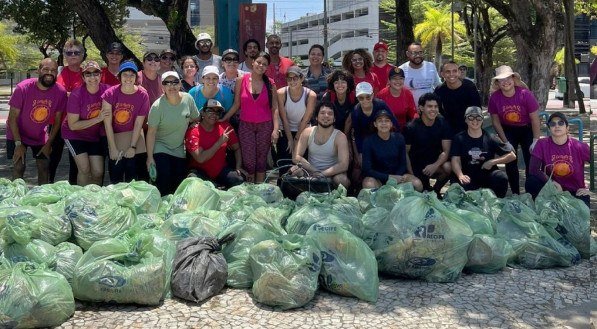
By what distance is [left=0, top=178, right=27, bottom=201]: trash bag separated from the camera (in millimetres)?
6047

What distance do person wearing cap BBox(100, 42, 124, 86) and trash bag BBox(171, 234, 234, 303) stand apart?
346cm

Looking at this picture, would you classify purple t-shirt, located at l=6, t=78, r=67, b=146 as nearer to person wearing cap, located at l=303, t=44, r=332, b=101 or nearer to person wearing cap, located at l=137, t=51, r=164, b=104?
person wearing cap, located at l=137, t=51, r=164, b=104

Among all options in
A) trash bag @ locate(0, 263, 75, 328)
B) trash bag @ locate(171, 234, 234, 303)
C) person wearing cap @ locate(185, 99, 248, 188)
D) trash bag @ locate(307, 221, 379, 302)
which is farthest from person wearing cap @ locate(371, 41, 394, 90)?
trash bag @ locate(0, 263, 75, 328)

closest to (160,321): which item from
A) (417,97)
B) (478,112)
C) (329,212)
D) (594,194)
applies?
(329,212)

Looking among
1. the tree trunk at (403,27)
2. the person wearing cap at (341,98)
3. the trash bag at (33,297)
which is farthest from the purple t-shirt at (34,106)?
the tree trunk at (403,27)

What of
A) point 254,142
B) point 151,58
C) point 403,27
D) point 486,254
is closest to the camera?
point 486,254

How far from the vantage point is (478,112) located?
287 inches

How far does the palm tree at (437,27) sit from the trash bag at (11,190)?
4560cm

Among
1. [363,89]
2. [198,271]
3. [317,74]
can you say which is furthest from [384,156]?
[198,271]

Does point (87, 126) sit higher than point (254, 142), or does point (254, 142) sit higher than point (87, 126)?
point (87, 126)

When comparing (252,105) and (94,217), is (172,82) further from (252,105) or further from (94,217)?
(94,217)

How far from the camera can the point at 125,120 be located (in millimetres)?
7059

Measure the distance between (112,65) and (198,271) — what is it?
3938 mm

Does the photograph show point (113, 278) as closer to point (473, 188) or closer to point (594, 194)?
point (473, 188)
